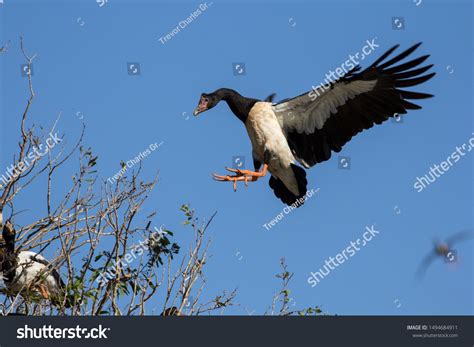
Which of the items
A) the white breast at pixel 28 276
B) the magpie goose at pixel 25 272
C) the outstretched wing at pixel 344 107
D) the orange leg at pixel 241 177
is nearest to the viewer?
the magpie goose at pixel 25 272

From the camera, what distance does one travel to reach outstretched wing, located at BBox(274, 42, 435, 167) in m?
6.73

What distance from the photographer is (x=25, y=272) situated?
18.1 ft

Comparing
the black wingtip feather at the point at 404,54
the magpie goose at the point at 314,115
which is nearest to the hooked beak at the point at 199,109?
the magpie goose at the point at 314,115

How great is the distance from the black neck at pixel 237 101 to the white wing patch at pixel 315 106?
268 mm

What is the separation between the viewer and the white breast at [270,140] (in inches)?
267

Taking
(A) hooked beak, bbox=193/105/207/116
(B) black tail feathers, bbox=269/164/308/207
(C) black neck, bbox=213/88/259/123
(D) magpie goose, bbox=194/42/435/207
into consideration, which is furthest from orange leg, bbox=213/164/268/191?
(A) hooked beak, bbox=193/105/207/116

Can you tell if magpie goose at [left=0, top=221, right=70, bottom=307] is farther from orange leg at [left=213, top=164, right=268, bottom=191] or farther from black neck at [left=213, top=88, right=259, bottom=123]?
black neck at [left=213, top=88, right=259, bottom=123]

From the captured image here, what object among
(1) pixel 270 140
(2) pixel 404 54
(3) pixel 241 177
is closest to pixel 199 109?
(1) pixel 270 140

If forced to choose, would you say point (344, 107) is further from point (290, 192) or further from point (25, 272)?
point (25, 272)

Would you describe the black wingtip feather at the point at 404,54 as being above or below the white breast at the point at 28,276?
above

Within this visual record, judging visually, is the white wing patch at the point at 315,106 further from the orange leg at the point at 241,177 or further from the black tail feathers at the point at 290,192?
the orange leg at the point at 241,177
